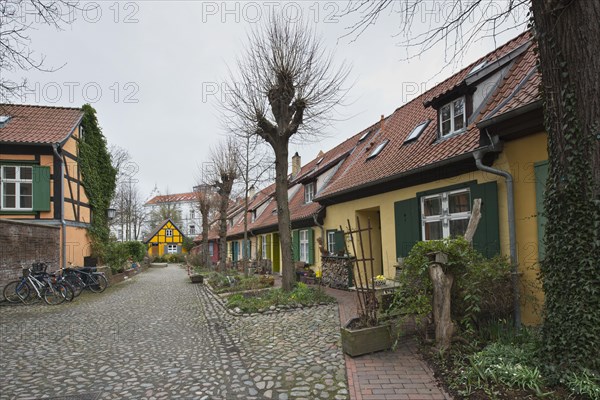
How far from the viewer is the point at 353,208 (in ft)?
38.0

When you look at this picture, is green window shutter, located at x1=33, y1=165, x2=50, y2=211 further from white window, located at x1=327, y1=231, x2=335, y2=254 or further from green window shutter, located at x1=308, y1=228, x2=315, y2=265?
white window, located at x1=327, y1=231, x2=335, y2=254

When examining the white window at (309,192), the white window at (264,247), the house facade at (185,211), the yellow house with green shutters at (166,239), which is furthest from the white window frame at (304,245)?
the house facade at (185,211)

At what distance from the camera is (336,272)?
38.4 feet

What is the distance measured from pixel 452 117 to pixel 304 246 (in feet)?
29.1

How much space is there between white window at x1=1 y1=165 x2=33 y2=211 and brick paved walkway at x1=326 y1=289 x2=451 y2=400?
1433 cm

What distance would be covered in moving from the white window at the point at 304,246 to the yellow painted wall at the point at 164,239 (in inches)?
1519

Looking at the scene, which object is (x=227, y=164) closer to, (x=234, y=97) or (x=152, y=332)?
(x=234, y=97)

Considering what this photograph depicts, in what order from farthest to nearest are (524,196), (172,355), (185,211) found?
(185,211), (524,196), (172,355)

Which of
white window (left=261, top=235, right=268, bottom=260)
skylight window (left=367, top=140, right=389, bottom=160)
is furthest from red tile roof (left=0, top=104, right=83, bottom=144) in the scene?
skylight window (left=367, top=140, right=389, bottom=160)

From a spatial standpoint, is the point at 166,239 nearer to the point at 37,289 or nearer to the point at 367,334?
the point at 37,289

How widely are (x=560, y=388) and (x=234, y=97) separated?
384 inches

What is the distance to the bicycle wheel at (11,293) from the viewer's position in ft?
35.9

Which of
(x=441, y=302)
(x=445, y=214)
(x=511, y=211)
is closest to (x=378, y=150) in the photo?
(x=445, y=214)

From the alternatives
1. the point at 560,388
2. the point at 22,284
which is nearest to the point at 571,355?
the point at 560,388
